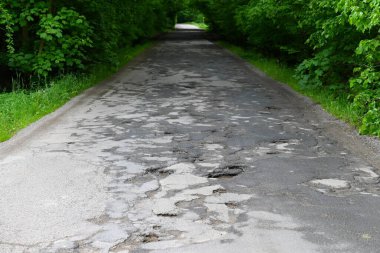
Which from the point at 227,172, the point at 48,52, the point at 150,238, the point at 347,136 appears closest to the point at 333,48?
the point at 347,136

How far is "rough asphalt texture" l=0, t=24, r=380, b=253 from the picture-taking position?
4.12 metres

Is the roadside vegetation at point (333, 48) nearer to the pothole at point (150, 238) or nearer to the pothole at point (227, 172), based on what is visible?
the pothole at point (227, 172)

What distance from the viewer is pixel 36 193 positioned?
5.20 m

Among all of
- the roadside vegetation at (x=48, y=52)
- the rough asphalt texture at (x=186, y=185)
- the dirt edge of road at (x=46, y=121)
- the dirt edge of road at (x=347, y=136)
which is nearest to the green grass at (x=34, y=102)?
the roadside vegetation at (x=48, y=52)

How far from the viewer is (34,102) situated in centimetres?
1025

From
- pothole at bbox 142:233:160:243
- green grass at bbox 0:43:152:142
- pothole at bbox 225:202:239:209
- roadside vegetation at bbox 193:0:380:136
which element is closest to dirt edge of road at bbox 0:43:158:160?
green grass at bbox 0:43:152:142

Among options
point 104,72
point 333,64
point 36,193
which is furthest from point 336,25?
point 104,72

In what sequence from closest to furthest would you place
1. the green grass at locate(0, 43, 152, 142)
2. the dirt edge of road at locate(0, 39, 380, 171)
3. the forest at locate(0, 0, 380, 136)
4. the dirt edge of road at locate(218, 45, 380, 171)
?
the dirt edge of road at locate(218, 45, 380, 171) < the dirt edge of road at locate(0, 39, 380, 171) < the forest at locate(0, 0, 380, 136) < the green grass at locate(0, 43, 152, 142)

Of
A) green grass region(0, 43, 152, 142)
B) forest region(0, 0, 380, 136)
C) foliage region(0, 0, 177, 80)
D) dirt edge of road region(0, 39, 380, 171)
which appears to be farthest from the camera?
foliage region(0, 0, 177, 80)

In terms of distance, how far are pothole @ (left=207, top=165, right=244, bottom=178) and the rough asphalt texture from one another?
0.08 feet

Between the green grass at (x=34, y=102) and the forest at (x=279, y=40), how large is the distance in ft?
1.89

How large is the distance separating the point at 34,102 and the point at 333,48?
6.84 meters

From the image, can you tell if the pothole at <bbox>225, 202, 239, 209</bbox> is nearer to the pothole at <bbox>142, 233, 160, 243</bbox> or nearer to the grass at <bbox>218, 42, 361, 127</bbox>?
the pothole at <bbox>142, 233, 160, 243</bbox>

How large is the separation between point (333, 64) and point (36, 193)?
814 centimetres
